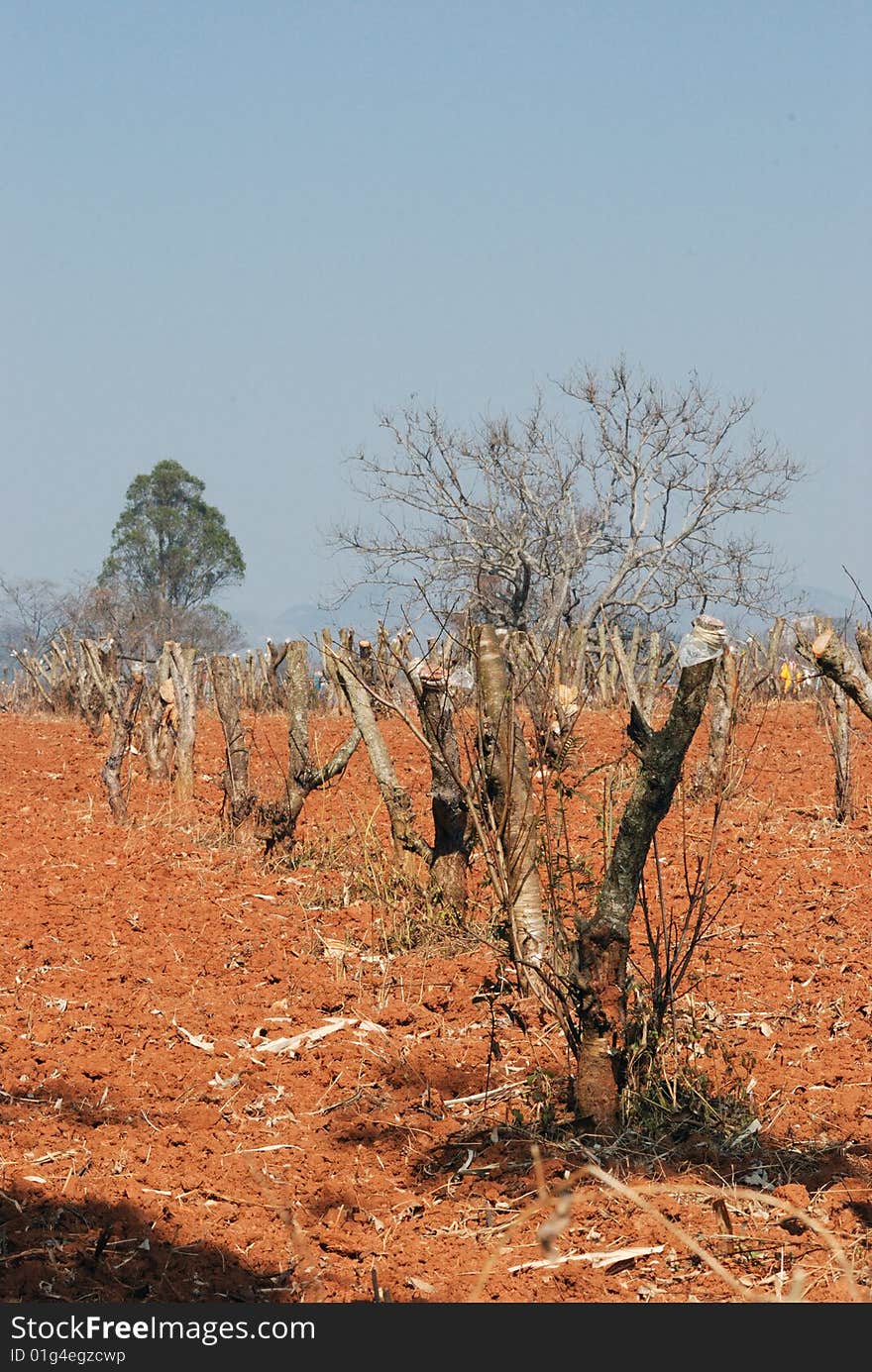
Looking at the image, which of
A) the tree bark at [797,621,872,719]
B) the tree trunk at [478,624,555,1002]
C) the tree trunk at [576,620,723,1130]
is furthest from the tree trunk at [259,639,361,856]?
the tree bark at [797,621,872,719]

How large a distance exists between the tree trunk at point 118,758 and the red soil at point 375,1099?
55cm

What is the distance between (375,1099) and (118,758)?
5.02 meters

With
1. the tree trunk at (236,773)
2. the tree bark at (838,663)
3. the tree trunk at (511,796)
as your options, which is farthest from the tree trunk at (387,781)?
the tree bark at (838,663)

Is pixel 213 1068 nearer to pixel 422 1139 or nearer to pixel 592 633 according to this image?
pixel 422 1139

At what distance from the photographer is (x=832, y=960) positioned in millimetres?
6258

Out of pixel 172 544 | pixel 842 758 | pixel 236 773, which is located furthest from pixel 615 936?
pixel 172 544

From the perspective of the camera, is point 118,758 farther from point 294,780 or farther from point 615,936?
point 615,936

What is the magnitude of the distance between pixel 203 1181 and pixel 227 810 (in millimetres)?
5537

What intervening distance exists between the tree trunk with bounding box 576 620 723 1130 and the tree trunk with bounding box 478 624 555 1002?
679 millimetres

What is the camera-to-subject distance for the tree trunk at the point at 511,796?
5125 millimetres

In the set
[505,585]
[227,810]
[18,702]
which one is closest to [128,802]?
[227,810]

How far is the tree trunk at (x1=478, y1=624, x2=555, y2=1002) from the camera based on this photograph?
16.8 ft

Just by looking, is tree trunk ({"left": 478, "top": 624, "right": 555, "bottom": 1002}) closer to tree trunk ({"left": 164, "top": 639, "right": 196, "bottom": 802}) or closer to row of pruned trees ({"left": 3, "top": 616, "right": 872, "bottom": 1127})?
row of pruned trees ({"left": 3, "top": 616, "right": 872, "bottom": 1127})

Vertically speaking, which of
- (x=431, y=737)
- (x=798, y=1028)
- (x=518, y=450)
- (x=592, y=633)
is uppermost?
(x=518, y=450)
